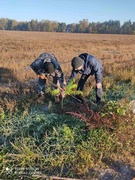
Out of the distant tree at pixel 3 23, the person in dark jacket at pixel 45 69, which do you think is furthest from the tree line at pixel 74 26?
the person in dark jacket at pixel 45 69

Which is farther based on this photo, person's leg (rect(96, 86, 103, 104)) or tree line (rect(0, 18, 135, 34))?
tree line (rect(0, 18, 135, 34))

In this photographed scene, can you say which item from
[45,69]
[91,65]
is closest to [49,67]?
[45,69]

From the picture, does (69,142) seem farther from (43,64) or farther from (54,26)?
(54,26)

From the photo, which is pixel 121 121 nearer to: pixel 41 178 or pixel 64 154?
pixel 64 154

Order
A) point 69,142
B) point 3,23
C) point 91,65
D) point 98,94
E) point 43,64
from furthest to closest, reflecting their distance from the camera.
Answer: point 3,23 → point 43,64 → point 98,94 → point 91,65 → point 69,142

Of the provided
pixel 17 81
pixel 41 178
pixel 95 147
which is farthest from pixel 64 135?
pixel 17 81

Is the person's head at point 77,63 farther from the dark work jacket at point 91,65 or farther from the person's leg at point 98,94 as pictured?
the person's leg at point 98,94

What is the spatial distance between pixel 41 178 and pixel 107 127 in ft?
4.91

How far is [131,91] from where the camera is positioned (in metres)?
6.80

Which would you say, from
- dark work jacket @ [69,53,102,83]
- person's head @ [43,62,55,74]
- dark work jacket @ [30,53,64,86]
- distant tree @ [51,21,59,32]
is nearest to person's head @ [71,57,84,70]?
dark work jacket @ [69,53,102,83]

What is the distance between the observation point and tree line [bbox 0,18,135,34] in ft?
346

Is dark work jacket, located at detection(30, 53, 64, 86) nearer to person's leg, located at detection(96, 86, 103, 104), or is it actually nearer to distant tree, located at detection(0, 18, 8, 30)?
person's leg, located at detection(96, 86, 103, 104)

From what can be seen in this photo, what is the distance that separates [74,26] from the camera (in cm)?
11212

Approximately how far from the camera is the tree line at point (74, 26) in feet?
346
